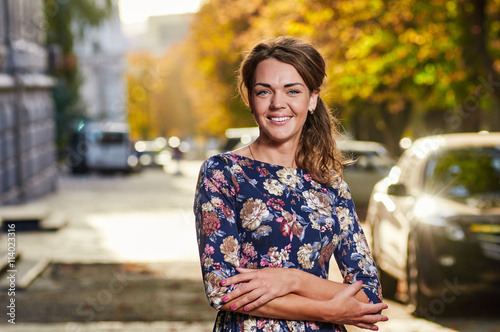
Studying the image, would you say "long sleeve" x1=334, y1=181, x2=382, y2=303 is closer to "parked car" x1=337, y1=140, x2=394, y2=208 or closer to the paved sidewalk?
the paved sidewalk

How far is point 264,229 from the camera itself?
2.89 meters

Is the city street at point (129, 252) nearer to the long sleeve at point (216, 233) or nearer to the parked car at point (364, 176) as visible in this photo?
the parked car at point (364, 176)

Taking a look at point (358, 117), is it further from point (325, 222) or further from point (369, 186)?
point (325, 222)

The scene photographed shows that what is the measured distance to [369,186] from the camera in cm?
2219

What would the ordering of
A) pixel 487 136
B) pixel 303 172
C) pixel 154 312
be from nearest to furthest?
1. pixel 303 172
2. pixel 154 312
3. pixel 487 136

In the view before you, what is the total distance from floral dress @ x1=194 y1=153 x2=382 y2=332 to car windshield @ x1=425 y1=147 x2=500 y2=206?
5839 millimetres

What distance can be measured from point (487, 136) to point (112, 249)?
21.4 ft

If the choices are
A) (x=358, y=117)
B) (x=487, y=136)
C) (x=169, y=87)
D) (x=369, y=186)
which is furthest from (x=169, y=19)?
(x=487, y=136)

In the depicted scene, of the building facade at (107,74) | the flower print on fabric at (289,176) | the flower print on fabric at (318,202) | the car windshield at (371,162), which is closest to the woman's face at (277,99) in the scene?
the flower print on fabric at (289,176)

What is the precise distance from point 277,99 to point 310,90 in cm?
19

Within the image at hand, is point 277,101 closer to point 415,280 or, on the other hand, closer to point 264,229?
point 264,229

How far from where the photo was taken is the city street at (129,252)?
25.8 ft

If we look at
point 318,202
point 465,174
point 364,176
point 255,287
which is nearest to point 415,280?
point 465,174

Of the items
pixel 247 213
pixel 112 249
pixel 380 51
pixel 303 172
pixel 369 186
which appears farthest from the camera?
pixel 369 186
